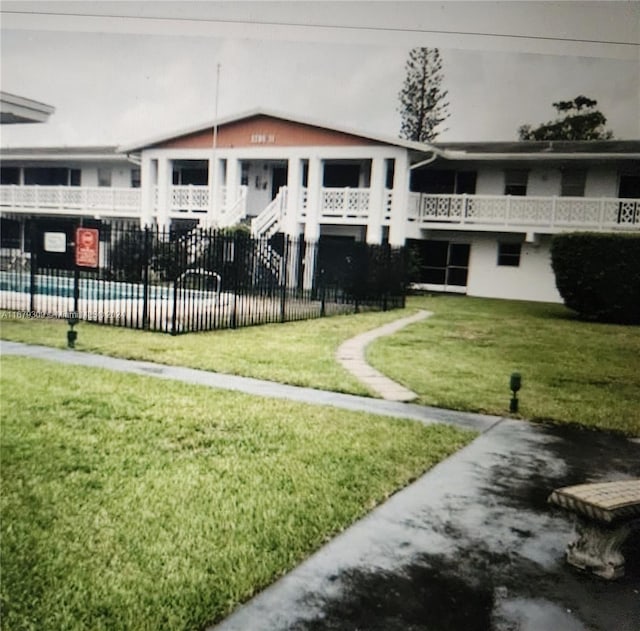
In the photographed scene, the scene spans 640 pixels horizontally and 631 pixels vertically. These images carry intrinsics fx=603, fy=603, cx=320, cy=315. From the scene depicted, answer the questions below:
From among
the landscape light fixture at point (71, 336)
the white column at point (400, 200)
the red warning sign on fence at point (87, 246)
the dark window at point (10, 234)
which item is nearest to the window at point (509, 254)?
the white column at point (400, 200)

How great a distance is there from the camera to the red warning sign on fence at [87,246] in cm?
446

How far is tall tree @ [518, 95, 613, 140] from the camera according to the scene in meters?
2.38

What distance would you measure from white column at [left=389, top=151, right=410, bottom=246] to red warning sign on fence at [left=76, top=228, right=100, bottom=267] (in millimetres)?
2472

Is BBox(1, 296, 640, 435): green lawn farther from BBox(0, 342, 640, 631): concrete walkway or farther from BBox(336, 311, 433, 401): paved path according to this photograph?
BBox(0, 342, 640, 631): concrete walkway

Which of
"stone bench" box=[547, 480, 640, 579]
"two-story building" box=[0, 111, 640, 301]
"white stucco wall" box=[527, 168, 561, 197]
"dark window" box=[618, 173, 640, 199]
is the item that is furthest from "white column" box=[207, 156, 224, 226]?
"stone bench" box=[547, 480, 640, 579]

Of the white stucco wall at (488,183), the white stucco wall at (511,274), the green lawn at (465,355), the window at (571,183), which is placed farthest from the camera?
the white stucco wall at (488,183)

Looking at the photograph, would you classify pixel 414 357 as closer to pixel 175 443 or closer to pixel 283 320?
pixel 175 443

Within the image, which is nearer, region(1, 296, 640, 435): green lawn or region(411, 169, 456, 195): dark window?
region(1, 296, 640, 435): green lawn

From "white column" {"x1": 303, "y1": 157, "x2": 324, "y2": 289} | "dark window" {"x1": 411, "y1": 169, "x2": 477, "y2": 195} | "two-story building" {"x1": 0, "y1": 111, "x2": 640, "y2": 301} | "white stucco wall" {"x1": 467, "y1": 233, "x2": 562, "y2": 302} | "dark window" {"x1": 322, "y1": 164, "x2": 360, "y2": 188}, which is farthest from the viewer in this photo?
"white column" {"x1": 303, "y1": 157, "x2": 324, "y2": 289}

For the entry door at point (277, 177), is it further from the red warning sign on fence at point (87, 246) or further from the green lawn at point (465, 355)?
the green lawn at point (465, 355)

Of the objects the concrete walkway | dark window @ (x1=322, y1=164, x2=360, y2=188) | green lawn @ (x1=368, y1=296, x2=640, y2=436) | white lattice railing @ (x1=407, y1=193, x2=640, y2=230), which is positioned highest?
dark window @ (x1=322, y1=164, x2=360, y2=188)

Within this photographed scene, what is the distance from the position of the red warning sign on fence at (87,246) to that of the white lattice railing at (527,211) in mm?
2757

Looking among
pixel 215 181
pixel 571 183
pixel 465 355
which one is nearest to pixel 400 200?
pixel 215 181

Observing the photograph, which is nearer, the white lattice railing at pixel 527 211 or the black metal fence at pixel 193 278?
the white lattice railing at pixel 527 211
